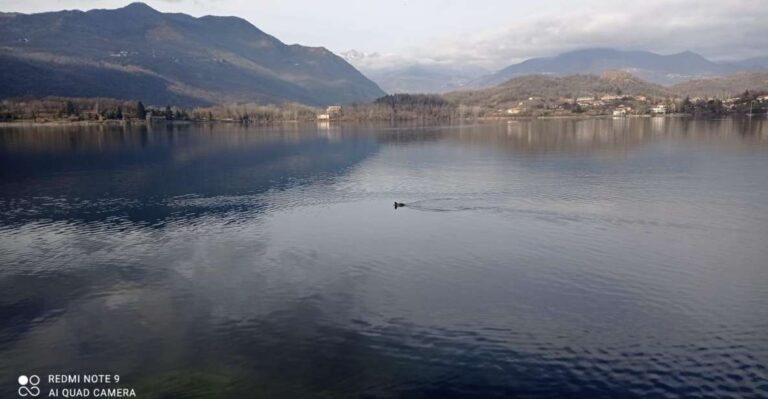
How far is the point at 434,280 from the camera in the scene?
2083 centimetres

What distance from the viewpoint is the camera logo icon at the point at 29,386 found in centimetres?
1352

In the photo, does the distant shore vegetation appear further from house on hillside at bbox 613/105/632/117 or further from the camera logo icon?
the camera logo icon

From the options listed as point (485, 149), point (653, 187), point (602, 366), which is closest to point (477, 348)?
point (602, 366)

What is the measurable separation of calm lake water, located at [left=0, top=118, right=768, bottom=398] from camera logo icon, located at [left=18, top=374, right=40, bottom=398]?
307 mm

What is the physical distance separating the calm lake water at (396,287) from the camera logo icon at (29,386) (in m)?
0.31

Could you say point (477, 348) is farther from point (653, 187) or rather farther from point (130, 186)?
point (130, 186)

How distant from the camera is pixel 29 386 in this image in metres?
13.8

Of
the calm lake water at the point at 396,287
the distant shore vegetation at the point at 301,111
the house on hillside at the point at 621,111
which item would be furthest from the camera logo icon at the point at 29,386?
the house on hillside at the point at 621,111

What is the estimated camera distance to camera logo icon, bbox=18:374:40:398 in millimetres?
13523

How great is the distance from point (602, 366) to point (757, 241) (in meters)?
16.0

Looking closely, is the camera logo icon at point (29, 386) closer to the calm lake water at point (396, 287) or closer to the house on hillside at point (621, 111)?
the calm lake water at point (396, 287)

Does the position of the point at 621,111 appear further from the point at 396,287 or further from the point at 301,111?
the point at 396,287

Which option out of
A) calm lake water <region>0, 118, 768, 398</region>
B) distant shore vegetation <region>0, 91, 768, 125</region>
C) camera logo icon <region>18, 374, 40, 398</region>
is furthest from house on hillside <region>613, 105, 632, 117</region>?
camera logo icon <region>18, 374, 40, 398</region>

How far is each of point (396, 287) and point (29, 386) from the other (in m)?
11.5
